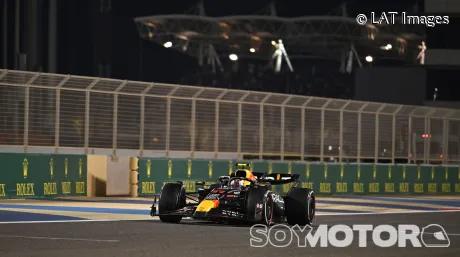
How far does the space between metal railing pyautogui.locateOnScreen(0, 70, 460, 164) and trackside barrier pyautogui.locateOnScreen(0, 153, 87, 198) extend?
1.57 feet

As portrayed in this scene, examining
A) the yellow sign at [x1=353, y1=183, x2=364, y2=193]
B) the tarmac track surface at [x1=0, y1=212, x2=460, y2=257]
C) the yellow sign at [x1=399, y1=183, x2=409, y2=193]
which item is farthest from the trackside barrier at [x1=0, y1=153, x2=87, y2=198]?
the yellow sign at [x1=399, y1=183, x2=409, y2=193]

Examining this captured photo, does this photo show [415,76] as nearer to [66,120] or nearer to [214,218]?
[66,120]

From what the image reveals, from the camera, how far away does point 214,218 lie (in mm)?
17531

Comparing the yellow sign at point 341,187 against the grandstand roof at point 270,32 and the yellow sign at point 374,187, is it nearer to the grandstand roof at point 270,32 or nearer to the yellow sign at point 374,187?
the yellow sign at point 374,187

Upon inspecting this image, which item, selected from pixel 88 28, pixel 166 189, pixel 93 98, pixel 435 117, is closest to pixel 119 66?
pixel 88 28

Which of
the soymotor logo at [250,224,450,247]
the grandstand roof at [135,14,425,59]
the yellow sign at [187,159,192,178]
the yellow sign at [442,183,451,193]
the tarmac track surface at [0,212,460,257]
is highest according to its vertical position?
the grandstand roof at [135,14,425,59]

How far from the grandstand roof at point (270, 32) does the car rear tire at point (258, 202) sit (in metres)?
108

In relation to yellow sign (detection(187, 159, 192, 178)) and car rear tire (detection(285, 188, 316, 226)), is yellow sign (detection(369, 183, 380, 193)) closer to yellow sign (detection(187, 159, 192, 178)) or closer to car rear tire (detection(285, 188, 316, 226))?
yellow sign (detection(187, 159, 192, 178))

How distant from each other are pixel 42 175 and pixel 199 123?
6.31 metres

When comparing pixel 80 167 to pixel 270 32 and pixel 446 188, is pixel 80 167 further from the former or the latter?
pixel 270 32

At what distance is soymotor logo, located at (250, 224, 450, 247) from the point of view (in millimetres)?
14141

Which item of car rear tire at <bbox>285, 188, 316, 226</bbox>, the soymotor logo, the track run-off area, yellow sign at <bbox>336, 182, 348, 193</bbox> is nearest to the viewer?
the track run-off area

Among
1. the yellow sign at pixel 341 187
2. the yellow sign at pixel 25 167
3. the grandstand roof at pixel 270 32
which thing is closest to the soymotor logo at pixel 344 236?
the yellow sign at pixel 25 167

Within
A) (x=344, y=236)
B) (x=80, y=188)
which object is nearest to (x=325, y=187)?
(x=80, y=188)
